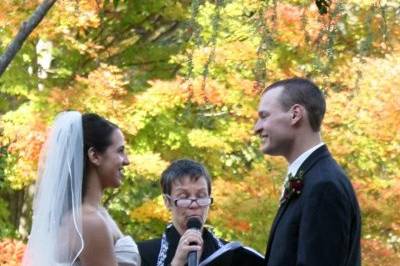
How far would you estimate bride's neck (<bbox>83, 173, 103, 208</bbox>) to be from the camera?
159 inches

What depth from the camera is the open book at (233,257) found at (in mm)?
3662

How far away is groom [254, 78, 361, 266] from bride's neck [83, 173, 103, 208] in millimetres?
722

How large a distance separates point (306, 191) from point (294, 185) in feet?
0.23

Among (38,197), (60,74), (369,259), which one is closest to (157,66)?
(60,74)

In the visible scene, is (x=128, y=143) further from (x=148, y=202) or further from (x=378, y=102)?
(x=378, y=102)

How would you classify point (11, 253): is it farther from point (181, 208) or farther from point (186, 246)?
point (186, 246)

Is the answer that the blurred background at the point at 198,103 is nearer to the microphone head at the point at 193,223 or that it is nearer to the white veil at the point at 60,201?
the microphone head at the point at 193,223

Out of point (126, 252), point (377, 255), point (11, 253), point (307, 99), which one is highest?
point (307, 99)

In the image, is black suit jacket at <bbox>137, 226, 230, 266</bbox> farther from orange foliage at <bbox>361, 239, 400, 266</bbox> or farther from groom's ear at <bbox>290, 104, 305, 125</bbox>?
orange foliage at <bbox>361, 239, 400, 266</bbox>

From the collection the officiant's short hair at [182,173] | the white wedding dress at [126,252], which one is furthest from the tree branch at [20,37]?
the white wedding dress at [126,252]

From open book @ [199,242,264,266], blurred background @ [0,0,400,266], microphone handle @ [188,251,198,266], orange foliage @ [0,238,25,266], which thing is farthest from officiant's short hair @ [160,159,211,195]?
orange foliage @ [0,238,25,266]

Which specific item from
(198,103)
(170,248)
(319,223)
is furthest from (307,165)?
(198,103)

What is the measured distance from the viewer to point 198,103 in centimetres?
1291

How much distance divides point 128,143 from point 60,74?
1.46 meters
